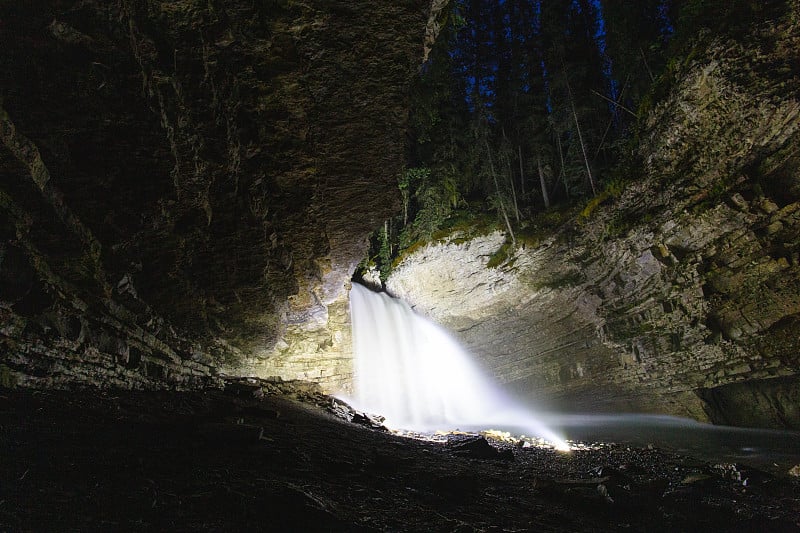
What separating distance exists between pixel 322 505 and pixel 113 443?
71.8 inches

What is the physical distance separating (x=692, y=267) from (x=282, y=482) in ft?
39.6

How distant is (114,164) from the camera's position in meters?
4.46

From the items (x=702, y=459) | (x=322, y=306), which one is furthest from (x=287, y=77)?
(x=702, y=459)

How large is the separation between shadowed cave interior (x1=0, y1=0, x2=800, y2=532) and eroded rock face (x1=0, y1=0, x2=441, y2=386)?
1.2 inches

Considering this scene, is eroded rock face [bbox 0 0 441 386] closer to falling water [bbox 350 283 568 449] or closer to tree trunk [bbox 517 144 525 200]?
falling water [bbox 350 283 568 449]

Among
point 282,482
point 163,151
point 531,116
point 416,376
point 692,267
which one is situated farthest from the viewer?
point 531,116

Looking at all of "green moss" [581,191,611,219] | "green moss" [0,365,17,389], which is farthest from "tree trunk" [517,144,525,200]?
"green moss" [0,365,17,389]

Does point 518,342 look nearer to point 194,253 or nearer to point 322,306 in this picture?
point 322,306

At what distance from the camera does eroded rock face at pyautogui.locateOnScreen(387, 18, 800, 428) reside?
8.66 m

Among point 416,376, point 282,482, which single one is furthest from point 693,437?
point 282,482

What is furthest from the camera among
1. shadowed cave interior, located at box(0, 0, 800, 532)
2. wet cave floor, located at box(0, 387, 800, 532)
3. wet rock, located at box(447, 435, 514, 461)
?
wet rock, located at box(447, 435, 514, 461)

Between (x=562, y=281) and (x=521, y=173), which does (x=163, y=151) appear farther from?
(x=521, y=173)

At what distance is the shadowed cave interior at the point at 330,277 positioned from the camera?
338 cm

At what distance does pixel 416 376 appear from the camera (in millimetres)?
18375
